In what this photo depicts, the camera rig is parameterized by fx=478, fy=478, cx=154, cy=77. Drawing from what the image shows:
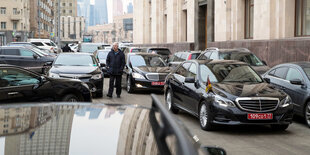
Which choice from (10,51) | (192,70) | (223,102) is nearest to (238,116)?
(223,102)

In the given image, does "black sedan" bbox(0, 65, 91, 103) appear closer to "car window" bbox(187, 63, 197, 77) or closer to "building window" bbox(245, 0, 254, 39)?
"car window" bbox(187, 63, 197, 77)

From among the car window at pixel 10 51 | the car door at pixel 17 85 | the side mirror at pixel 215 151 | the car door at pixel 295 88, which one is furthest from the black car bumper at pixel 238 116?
the car window at pixel 10 51

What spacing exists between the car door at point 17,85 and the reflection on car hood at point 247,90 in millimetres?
3739

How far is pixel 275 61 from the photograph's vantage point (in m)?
21.3

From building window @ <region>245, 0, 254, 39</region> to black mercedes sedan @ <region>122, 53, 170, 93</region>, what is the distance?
9.91m

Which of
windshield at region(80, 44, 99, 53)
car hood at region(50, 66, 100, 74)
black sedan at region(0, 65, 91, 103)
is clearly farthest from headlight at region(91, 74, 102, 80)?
windshield at region(80, 44, 99, 53)

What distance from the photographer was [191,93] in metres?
10.3

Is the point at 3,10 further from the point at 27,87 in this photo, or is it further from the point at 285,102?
the point at 285,102

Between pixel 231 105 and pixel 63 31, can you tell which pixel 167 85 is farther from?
pixel 63 31

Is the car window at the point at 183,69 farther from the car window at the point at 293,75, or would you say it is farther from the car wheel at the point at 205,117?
the car window at the point at 293,75

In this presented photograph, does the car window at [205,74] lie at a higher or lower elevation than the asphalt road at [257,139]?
higher

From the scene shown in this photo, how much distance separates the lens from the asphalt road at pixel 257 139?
772 cm

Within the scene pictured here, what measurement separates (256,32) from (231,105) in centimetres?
1630

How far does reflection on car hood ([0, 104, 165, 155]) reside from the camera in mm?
2434
